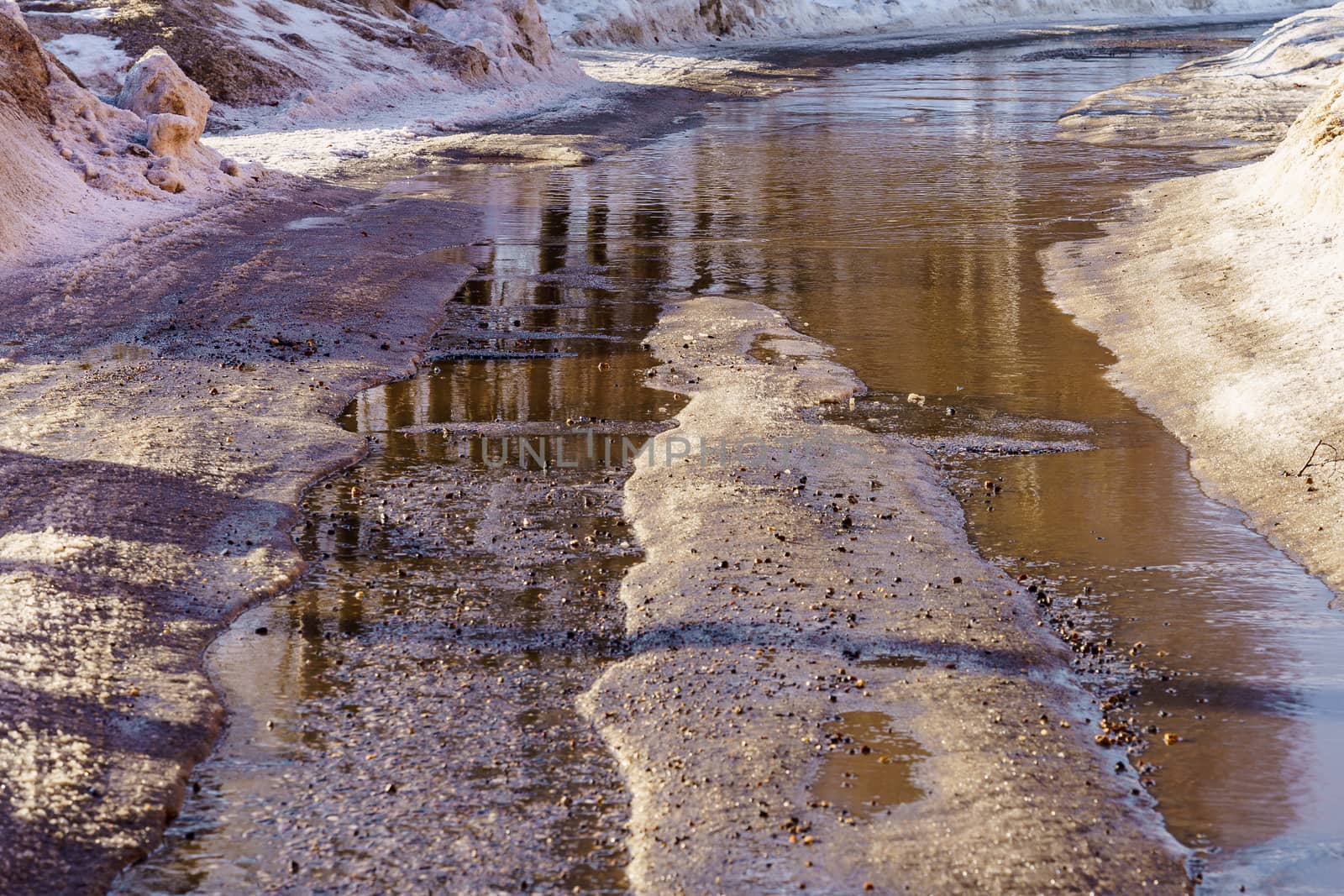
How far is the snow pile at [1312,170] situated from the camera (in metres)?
10.8

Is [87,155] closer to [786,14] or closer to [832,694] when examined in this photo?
[832,694]

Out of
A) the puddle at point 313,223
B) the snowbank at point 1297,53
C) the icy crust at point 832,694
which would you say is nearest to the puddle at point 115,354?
the icy crust at point 832,694

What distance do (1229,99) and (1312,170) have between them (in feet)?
50.3

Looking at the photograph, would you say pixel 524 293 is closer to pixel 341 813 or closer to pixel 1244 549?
pixel 1244 549

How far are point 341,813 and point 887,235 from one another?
35.3 ft

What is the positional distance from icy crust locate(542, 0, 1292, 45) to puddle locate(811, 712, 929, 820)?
39869 millimetres

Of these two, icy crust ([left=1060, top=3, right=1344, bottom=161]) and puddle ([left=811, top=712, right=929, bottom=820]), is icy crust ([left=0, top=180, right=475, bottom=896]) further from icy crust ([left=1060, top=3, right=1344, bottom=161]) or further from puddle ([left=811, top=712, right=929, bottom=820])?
icy crust ([left=1060, top=3, right=1344, bottom=161])

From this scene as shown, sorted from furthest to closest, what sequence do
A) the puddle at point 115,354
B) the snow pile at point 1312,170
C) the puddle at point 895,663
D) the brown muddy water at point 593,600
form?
the snow pile at point 1312,170
the puddle at point 115,354
the puddle at point 895,663
the brown muddy water at point 593,600

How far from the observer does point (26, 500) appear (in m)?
5.96

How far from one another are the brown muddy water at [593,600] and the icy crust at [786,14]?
110 feet

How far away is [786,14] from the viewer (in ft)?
176

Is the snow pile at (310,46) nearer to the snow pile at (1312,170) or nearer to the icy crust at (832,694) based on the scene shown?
the snow pile at (1312,170)

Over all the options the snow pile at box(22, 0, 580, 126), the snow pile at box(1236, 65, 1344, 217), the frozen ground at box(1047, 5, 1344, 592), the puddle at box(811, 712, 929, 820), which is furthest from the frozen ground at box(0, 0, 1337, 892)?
the snow pile at box(22, 0, 580, 126)

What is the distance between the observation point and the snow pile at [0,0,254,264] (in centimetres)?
1146
